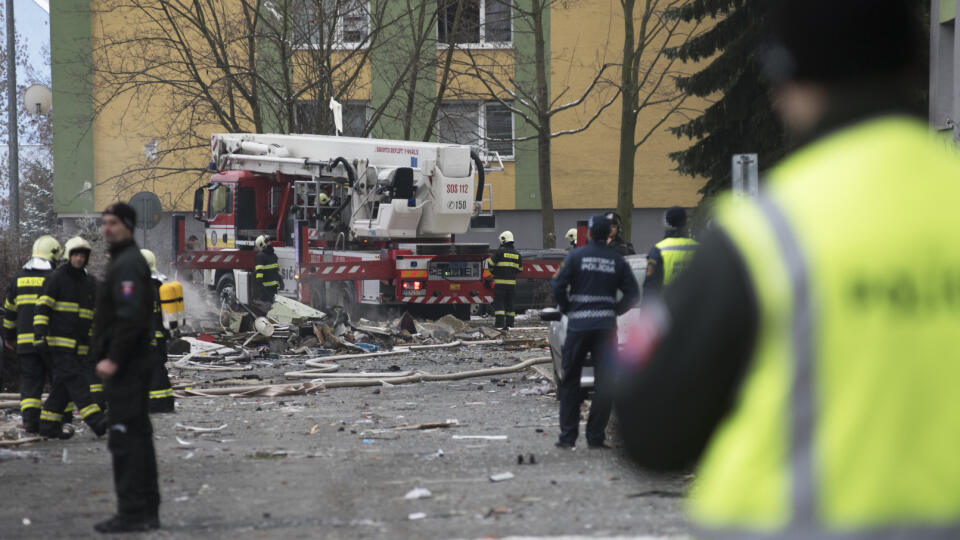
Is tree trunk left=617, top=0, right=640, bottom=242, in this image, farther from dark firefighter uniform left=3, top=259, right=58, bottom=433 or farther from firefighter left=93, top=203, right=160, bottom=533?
firefighter left=93, top=203, right=160, bottom=533

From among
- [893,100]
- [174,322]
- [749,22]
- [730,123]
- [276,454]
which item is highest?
[749,22]

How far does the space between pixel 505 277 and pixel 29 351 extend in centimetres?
1133

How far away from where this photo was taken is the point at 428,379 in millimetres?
14734

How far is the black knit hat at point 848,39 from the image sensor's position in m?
1.92

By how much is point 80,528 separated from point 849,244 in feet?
20.3

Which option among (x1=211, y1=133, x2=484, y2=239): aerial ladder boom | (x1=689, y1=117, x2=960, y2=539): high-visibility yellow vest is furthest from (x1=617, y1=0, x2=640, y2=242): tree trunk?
(x1=689, y1=117, x2=960, y2=539): high-visibility yellow vest

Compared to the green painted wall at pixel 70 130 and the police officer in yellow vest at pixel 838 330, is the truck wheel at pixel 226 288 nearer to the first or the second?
the green painted wall at pixel 70 130

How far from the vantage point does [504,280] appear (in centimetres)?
2111

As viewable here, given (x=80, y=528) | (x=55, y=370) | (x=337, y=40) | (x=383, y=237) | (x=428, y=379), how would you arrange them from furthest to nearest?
(x=337, y=40) → (x=383, y=237) → (x=428, y=379) → (x=55, y=370) → (x=80, y=528)

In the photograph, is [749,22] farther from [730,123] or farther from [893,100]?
[893,100]

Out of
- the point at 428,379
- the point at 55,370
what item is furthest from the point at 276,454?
the point at 428,379

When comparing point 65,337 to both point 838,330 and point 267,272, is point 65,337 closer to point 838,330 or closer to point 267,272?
point 838,330

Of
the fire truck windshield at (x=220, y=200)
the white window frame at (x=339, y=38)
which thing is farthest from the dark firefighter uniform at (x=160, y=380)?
the white window frame at (x=339, y=38)

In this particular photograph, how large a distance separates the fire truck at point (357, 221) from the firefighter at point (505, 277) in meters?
1.07
